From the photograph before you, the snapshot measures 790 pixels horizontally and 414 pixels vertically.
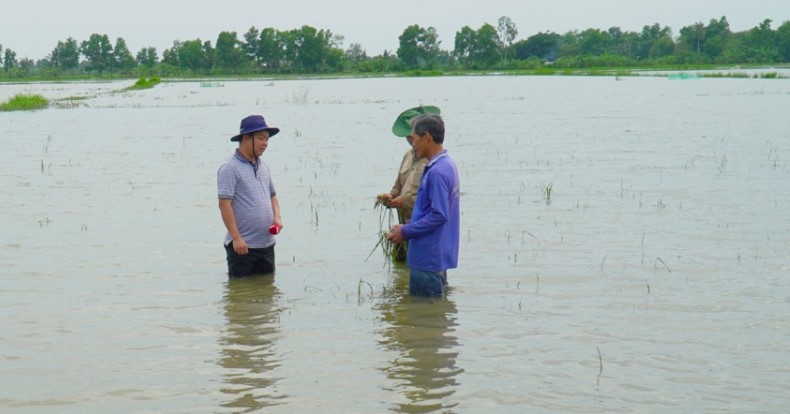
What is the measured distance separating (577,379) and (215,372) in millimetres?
2147

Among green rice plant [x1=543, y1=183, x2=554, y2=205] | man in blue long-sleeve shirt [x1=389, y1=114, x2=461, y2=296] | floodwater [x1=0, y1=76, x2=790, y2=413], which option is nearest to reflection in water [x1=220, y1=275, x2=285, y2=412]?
floodwater [x1=0, y1=76, x2=790, y2=413]

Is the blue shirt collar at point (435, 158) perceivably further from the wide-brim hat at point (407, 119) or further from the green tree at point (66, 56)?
the green tree at point (66, 56)

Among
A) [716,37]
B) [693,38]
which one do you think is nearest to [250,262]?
[716,37]

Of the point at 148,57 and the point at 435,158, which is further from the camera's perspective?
the point at 148,57

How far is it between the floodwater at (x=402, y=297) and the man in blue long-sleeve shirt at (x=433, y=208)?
1.75 feet

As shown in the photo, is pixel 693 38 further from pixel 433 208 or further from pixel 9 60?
pixel 433 208

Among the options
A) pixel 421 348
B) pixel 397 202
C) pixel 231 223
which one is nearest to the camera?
pixel 421 348

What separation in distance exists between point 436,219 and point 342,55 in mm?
134193

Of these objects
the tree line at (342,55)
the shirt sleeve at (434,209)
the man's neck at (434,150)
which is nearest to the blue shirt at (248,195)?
the shirt sleeve at (434,209)

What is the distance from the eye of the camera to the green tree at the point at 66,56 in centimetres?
13762

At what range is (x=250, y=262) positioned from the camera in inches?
292

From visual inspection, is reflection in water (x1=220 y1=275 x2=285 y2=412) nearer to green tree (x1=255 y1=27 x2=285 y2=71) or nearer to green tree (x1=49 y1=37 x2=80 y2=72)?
green tree (x1=255 y1=27 x2=285 y2=71)

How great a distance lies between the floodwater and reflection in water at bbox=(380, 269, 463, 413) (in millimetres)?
22

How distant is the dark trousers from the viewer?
7352 mm
